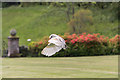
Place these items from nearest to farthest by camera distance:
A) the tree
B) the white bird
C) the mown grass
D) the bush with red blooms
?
the white bird < the bush with red blooms < the tree < the mown grass

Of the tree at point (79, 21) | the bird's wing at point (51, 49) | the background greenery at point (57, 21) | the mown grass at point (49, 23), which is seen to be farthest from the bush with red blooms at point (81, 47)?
the bird's wing at point (51, 49)

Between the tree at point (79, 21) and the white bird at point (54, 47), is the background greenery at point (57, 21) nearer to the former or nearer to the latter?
the tree at point (79, 21)

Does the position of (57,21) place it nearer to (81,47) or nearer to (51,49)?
(81,47)

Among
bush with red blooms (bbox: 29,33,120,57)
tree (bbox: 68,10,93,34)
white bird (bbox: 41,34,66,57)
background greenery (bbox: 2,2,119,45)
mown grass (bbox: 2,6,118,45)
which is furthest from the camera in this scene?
mown grass (bbox: 2,6,118,45)

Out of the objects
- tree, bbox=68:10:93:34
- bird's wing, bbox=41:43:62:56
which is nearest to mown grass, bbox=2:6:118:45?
tree, bbox=68:10:93:34

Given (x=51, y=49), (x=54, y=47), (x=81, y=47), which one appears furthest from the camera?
(x=81, y=47)

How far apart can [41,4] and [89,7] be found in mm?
8474

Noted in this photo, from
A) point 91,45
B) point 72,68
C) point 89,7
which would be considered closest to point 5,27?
point 89,7

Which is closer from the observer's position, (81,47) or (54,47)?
(54,47)

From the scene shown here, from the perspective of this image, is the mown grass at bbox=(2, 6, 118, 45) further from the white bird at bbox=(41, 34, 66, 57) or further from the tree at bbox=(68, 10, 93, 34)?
the white bird at bbox=(41, 34, 66, 57)

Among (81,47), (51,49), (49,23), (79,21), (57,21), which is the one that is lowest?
(81,47)

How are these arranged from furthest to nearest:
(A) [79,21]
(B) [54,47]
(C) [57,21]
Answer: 1. (C) [57,21]
2. (A) [79,21]
3. (B) [54,47]

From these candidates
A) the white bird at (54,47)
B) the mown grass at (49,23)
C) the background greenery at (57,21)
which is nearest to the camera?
the white bird at (54,47)

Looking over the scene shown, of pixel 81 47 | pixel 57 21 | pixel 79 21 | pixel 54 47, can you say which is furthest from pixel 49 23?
pixel 54 47
